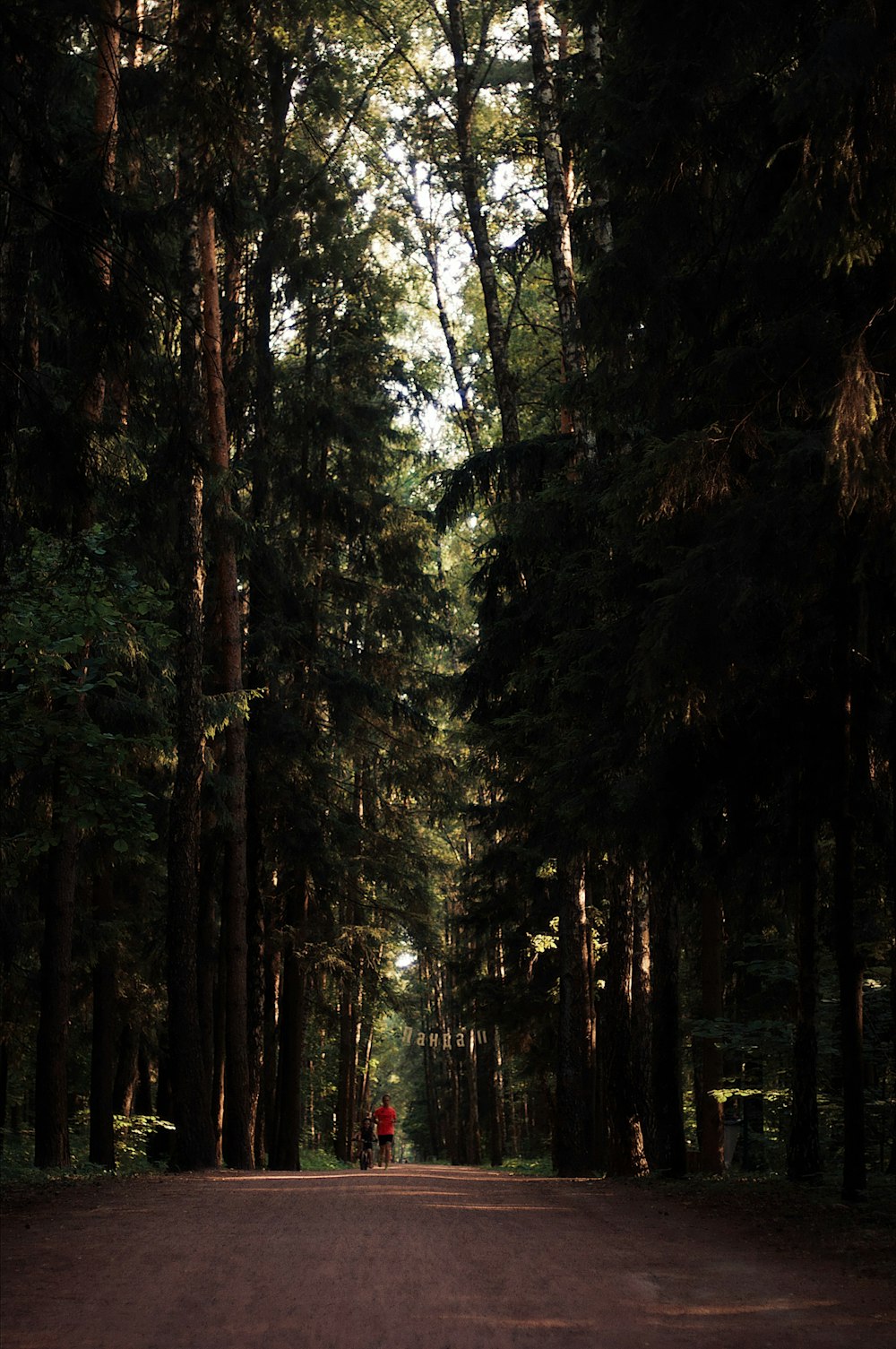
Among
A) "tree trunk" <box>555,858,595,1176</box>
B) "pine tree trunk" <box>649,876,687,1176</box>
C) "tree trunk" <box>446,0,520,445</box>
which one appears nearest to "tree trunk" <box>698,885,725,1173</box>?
"tree trunk" <box>555,858,595,1176</box>

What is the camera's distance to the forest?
7641 millimetres

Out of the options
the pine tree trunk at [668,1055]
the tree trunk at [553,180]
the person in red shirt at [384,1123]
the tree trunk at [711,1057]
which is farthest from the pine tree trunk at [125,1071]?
the tree trunk at [553,180]

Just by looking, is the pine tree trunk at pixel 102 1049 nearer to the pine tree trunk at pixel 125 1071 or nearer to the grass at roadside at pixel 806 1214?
the pine tree trunk at pixel 125 1071

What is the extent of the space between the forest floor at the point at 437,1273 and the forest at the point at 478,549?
6.56 ft

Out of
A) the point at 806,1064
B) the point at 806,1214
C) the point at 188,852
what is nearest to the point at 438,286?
the point at 188,852

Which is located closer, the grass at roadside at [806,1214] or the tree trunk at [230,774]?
the grass at roadside at [806,1214]

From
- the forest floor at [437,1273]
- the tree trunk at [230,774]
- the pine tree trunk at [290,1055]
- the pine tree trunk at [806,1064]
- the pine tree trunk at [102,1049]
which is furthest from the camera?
the pine tree trunk at [290,1055]

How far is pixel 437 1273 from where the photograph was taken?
6172 millimetres

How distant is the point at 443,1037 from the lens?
4875 centimetres

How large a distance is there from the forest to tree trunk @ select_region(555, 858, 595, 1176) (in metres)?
0.08

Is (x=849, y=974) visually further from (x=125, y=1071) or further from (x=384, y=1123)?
(x=125, y=1071)

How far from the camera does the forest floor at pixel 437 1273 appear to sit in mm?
4883

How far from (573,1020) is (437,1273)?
1002cm

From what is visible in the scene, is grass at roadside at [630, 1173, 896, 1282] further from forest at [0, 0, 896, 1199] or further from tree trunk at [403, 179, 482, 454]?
tree trunk at [403, 179, 482, 454]
